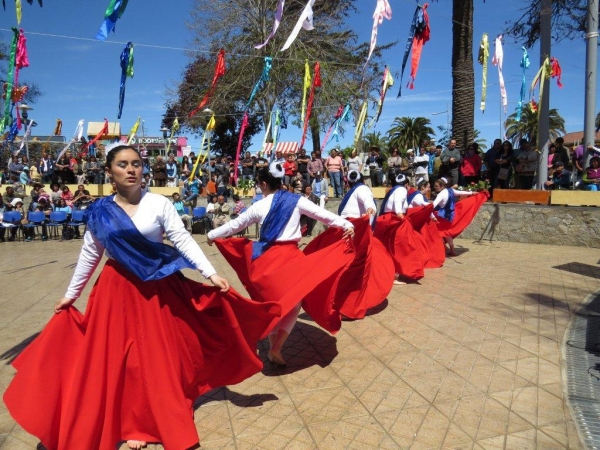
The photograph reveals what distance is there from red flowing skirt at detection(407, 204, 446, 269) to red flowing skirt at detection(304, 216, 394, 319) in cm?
233

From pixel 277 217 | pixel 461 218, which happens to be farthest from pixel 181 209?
pixel 277 217

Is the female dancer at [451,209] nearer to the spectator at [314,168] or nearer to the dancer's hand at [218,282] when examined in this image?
the dancer's hand at [218,282]

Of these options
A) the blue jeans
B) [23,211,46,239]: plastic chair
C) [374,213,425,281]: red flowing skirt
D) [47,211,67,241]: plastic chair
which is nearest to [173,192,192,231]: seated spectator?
[47,211,67,241]: plastic chair

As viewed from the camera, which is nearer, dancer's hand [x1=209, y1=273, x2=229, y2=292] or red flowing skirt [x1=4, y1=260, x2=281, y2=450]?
red flowing skirt [x1=4, y1=260, x2=281, y2=450]

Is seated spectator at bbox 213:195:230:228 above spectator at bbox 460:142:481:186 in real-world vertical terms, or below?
below

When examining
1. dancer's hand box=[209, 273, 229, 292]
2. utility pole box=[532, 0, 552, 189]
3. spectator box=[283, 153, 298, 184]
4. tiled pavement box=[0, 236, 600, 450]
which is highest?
utility pole box=[532, 0, 552, 189]

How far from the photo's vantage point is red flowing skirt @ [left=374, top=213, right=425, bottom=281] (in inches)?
289

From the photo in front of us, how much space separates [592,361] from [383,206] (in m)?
3.88

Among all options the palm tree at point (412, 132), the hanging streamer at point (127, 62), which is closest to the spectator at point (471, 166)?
the hanging streamer at point (127, 62)

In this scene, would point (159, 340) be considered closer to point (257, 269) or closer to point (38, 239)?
point (257, 269)

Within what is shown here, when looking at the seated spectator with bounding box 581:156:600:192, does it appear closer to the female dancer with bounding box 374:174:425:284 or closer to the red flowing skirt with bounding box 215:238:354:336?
the female dancer with bounding box 374:174:425:284

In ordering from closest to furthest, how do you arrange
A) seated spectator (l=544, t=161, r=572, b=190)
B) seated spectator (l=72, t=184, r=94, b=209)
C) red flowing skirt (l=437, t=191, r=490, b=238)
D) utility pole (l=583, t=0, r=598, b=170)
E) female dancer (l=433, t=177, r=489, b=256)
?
female dancer (l=433, t=177, r=489, b=256) → red flowing skirt (l=437, t=191, r=490, b=238) → utility pole (l=583, t=0, r=598, b=170) → seated spectator (l=544, t=161, r=572, b=190) → seated spectator (l=72, t=184, r=94, b=209)

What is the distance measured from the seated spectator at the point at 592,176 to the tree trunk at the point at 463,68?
3.54 m

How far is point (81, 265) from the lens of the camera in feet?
10.2
